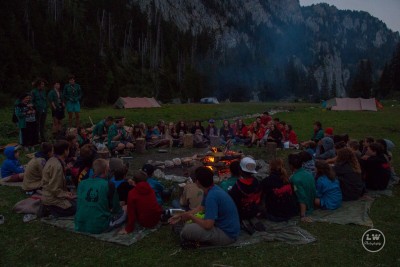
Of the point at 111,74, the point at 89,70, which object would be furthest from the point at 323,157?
the point at 111,74

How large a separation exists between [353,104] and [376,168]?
4566cm

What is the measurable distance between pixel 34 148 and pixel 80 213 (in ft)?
31.5

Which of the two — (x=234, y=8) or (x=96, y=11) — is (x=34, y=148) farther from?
(x=234, y=8)

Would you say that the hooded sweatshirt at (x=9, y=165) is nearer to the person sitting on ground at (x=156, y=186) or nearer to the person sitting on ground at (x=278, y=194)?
the person sitting on ground at (x=156, y=186)

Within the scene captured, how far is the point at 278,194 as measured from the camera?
729cm

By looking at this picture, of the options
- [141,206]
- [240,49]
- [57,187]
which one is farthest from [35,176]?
[240,49]

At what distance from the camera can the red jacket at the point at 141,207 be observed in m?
6.75

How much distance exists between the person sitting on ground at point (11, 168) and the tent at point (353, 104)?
47419 mm

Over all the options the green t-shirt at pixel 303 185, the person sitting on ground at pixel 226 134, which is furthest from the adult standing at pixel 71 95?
the green t-shirt at pixel 303 185

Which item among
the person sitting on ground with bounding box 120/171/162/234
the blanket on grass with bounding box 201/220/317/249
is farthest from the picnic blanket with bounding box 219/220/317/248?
the person sitting on ground with bounding box 120/171/162/234

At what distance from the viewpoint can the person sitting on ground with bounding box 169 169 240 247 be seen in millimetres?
5801

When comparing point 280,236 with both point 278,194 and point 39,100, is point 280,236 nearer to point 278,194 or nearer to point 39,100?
point 278,194

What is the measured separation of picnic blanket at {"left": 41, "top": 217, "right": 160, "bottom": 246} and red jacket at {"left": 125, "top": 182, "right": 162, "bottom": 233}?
152 millimetres

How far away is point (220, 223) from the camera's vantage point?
20.0 feet
